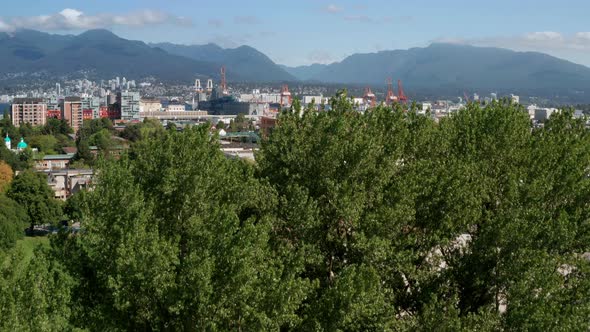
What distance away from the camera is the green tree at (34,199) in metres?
24.8

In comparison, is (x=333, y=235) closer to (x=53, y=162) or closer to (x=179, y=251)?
(x=179, y=251)

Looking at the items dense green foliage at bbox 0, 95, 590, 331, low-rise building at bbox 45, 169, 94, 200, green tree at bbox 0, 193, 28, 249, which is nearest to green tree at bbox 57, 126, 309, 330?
dense green foliage at bbox 0, 95, 590, 331

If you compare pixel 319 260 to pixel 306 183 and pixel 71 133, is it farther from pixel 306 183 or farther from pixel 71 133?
pixel 71 133

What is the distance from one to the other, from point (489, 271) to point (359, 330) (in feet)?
5.73

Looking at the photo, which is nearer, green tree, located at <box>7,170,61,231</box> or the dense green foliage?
the dense green foliage

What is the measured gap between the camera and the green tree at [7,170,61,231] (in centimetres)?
2481

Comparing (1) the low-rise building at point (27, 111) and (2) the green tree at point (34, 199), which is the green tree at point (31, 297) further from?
(1) the low-rise building at point (27, 111)

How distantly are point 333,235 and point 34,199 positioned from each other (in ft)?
65.4

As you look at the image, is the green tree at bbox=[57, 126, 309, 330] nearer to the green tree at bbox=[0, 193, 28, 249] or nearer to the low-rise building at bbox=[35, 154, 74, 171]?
the green tree at bbox=[0, 193, 28, 249]

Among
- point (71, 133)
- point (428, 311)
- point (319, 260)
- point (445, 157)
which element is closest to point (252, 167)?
point (319, 260)

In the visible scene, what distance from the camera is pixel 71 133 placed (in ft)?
184

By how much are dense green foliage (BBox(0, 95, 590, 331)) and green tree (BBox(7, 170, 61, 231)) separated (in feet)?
58.5

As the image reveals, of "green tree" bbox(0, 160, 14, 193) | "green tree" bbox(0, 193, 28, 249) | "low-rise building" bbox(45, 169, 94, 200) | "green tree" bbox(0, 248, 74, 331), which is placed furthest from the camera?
"low-rise building" bbox(45, 169, 94, 200)

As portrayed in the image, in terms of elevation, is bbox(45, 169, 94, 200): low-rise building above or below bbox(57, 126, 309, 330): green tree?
below
